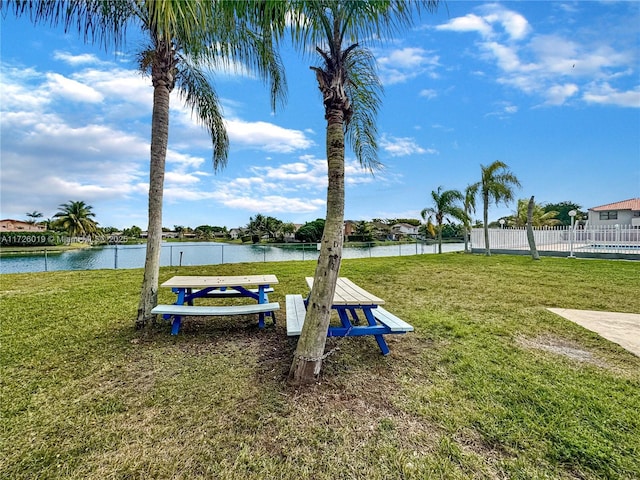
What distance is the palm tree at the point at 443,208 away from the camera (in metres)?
18.9

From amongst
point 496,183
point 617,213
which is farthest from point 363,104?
point 617,213

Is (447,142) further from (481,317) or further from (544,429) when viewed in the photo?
(544,429)

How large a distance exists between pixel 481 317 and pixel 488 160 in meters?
13.3

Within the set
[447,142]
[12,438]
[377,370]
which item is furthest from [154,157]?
[447,142]

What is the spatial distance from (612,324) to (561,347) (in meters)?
1.64

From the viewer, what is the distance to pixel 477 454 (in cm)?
177

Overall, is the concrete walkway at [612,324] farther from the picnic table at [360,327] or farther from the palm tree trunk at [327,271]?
the palm tree trunk at [327,271]

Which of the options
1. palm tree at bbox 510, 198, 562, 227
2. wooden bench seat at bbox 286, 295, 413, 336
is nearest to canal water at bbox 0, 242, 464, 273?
wooden bench seat at bbox 286, 295, 413, 336

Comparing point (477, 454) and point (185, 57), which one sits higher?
→ point (185, 57)

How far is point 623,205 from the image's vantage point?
24922 millimetres

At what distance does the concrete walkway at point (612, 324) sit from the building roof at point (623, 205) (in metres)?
28.4

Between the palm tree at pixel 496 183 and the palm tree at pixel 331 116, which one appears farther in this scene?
the palm tree at pixel 496 183

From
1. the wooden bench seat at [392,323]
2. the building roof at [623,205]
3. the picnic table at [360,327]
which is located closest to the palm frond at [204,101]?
the picnic table at [360,327]

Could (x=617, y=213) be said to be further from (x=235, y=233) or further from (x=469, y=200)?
(x=235, y=233)
